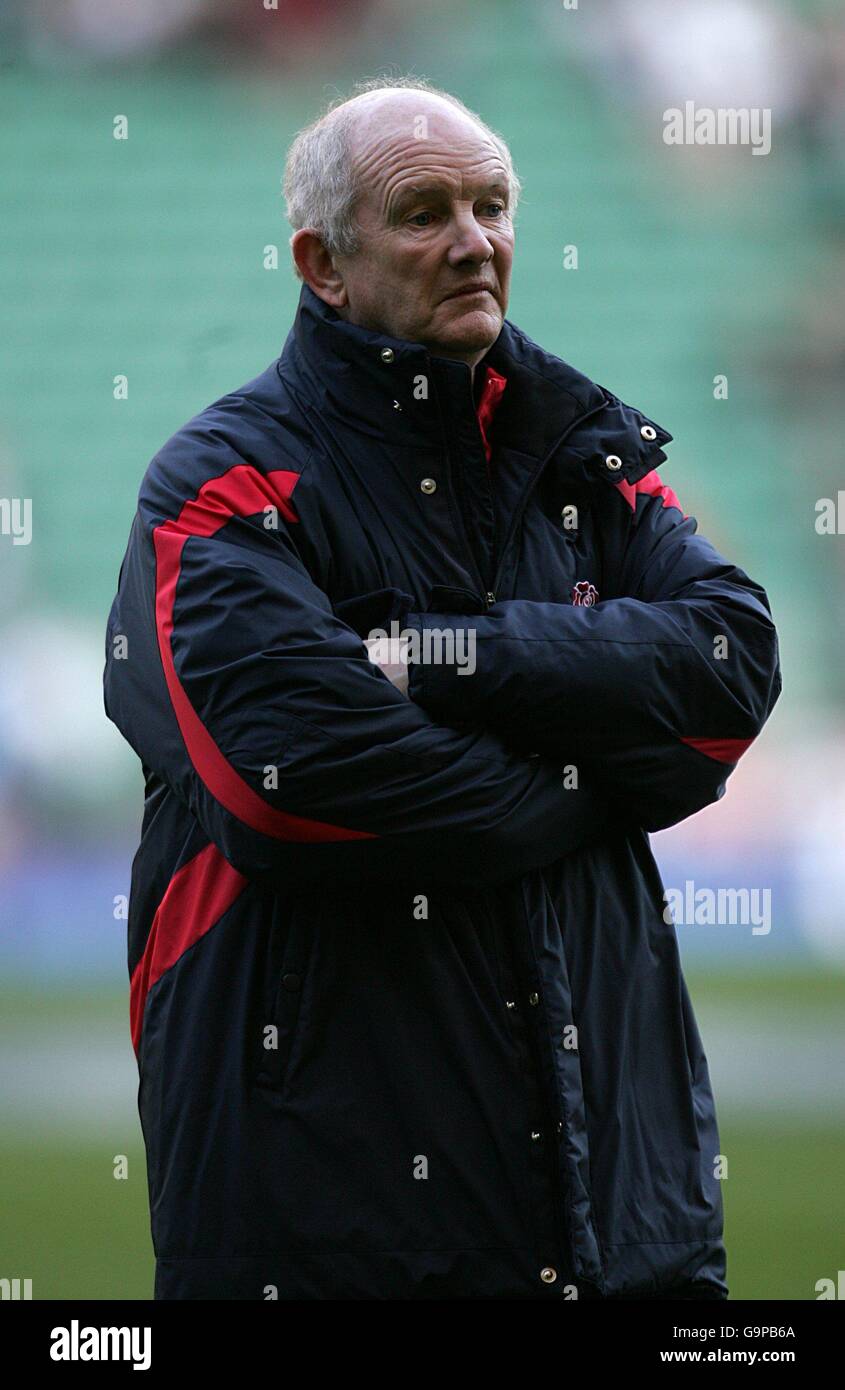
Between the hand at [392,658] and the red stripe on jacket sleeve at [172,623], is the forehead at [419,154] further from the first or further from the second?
the hand at [392,658]

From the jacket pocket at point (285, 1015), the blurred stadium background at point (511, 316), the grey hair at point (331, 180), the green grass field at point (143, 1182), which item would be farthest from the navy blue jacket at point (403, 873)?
the blurred stadium background at point (511, 316)

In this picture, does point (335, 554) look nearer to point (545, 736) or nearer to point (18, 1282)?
point (545, 736)

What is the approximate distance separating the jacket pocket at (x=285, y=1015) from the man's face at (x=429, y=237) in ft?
1.84

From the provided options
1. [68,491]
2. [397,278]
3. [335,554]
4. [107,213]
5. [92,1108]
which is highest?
[107,213]

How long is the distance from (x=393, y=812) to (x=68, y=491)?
3.21 m

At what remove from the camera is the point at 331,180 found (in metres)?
1.70

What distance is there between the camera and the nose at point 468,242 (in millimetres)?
1631

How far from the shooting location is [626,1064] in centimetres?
155

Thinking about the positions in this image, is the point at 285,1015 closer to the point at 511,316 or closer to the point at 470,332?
the point at 470,332

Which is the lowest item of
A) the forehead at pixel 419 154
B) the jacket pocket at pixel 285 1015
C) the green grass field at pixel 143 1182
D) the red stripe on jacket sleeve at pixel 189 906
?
the green grass field at pixel 143 1182

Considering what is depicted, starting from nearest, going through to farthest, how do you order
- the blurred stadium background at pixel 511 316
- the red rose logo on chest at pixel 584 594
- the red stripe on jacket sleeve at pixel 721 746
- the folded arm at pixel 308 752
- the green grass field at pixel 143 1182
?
the folded arm at pixel 308 752
the red stripe on jacket sleeve at pixel 721 746
the red rose logo on chest at pixel 584 594
the green grass field at pixel 143 1182
the blurred stadium background at pixel 511 316

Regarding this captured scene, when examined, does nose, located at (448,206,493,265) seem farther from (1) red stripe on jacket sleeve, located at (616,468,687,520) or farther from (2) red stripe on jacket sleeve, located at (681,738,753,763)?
(2) red stripe on jacket sleeve, located at (681,738,753,763)

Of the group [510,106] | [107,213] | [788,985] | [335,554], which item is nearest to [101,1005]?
[788,985]

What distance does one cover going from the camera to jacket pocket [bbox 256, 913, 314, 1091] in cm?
149
